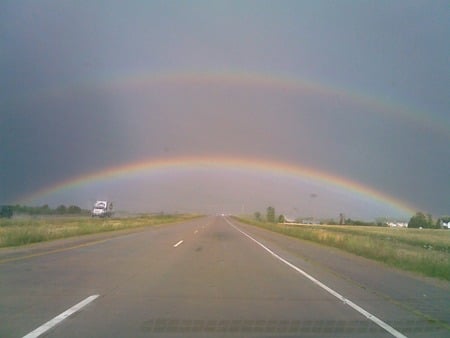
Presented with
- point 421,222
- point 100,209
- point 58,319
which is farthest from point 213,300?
point 421,222

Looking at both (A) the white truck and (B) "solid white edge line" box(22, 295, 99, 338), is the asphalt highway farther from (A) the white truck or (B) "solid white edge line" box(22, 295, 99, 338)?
(A) the white truck

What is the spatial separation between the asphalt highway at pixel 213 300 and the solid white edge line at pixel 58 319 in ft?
0.05

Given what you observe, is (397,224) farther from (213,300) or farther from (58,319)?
(58,319)

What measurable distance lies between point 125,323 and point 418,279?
11171 millimetres

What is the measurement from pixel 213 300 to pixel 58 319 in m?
3.40

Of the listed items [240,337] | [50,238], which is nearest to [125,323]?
[240,337]

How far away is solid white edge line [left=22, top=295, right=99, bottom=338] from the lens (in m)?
8.23

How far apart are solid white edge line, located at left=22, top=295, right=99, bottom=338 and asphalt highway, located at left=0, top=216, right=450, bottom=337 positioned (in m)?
0.02

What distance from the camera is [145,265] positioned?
1912cm

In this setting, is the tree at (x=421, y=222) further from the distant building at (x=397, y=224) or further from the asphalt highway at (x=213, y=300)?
the asphalt highway at (x=213, y=300)

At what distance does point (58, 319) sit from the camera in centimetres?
930

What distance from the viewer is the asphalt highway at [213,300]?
8.75 m

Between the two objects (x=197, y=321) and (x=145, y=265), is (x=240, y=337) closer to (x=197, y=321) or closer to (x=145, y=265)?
(x=197, y=321)

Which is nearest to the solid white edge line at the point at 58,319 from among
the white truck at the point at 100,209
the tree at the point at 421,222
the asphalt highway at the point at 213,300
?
the asphalt highway at the point at 213,300
